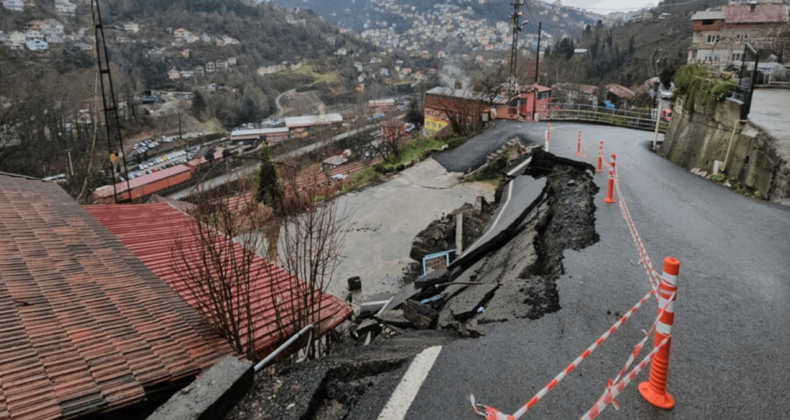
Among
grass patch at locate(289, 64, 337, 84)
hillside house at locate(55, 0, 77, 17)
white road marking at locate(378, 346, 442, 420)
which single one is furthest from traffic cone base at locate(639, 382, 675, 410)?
hillside house at locate(55, 0, 77, 17)

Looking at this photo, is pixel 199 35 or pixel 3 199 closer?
pixel 3 199

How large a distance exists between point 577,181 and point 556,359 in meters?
7.36

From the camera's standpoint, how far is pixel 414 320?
21.4 feet

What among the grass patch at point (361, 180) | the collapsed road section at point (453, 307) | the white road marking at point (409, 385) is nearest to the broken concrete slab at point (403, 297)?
the collapsed road section at point (453, 307)

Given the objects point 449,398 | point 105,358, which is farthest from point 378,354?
point 105,358

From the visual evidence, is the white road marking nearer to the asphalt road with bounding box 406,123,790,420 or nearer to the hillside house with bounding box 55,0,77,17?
the asphalt road with bounding box 406,123,790,420

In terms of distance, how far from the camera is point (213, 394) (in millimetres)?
3467

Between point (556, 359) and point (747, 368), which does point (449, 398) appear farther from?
point (747, 368)

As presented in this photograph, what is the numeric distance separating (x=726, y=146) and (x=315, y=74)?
4756 inches

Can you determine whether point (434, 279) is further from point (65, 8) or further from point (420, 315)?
point (65, 8)

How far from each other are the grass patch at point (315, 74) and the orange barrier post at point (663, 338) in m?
119

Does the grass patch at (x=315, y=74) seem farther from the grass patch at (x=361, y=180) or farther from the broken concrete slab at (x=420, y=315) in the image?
the broken concrete slab at (x=420, y=315)

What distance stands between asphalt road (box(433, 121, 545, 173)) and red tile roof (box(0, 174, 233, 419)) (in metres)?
14.9

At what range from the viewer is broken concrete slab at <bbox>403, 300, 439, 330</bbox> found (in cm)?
622
